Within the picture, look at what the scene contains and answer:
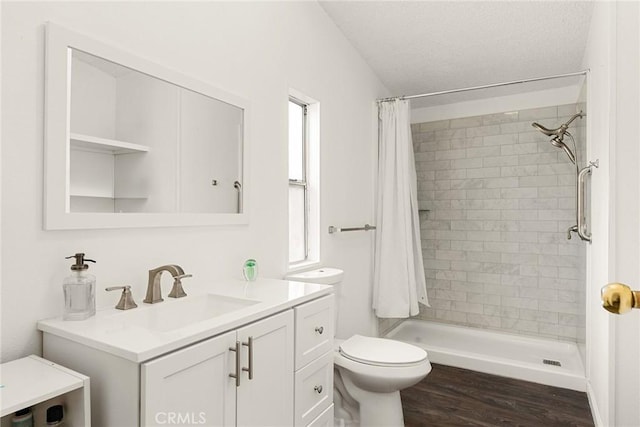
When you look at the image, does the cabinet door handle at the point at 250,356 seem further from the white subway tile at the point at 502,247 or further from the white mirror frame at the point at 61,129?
the white subway tile at the point at 502,247

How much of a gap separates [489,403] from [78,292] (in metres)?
2.46

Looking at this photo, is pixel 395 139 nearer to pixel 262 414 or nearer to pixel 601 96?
pixel 601 96

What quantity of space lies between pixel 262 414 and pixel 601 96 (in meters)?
2.27

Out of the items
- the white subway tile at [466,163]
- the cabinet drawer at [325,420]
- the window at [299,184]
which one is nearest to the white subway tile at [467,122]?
the white subway tile at [466,163]

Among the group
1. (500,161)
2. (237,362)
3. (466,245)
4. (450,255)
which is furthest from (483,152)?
(237,362)

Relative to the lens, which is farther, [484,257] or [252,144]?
[484,257]

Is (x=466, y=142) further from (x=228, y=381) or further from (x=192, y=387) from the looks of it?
(x=192, y=387)

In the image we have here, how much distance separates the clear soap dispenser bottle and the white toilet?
1.12 metres

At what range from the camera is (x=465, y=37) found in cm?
266

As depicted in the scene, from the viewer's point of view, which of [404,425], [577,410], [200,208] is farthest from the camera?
[577,410]

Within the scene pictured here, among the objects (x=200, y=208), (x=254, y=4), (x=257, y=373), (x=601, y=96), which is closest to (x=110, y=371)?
(x=257, y=373)

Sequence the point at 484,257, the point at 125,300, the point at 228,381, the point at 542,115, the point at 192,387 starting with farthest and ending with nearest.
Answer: the point at 484,257 < the point at 542,115 < the point at 125,300 < the point at 228,381 < the point at 192,387

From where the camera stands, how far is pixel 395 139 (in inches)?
124

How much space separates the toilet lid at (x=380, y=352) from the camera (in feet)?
6.38
